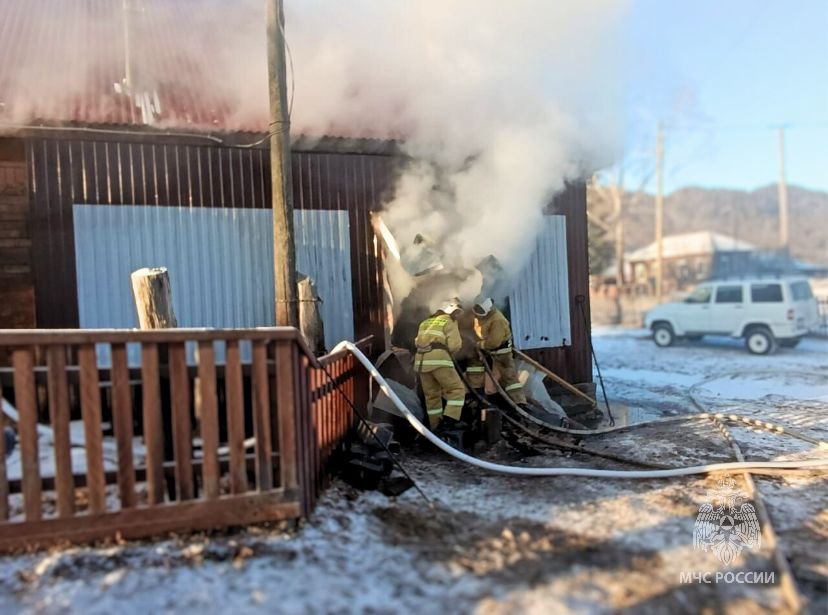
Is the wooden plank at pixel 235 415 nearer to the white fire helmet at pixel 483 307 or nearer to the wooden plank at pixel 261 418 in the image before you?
the wooden plank at pixel 261 418

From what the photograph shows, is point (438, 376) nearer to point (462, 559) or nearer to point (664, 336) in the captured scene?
point (462, 559)

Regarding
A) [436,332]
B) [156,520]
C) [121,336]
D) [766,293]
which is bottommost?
[156,520]

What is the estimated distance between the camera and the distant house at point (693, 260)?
40625mm

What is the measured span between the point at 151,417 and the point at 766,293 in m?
15.1

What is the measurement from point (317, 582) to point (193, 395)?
5.40ft

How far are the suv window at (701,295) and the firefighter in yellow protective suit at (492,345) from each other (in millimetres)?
11040

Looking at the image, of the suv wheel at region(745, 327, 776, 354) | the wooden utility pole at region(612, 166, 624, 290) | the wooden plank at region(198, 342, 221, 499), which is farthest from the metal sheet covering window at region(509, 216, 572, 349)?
the wooden utility pole at region(612, 166, 624, 290)

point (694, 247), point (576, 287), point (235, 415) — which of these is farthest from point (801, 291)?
point (694, 247)

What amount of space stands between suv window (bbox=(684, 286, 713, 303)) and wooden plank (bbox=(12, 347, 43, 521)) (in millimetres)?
15824

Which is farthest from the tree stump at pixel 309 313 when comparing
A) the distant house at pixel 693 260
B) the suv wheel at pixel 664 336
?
the distant house at pixel 693 260

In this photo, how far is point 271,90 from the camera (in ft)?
16.1

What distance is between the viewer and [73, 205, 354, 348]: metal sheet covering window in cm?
600

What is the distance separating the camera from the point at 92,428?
3199 millimetres

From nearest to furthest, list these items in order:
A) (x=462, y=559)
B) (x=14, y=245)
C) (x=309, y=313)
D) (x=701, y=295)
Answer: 1. (x=462, y=559)
2. (x=309, y=313)
3. (x=14, y=245)
4. (x=701, y=295)
